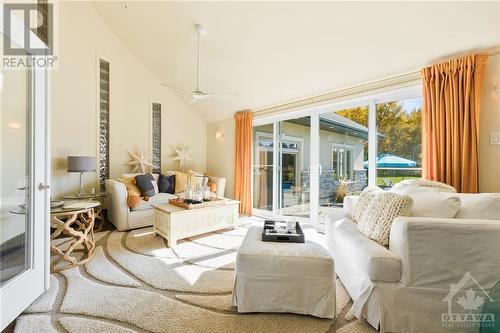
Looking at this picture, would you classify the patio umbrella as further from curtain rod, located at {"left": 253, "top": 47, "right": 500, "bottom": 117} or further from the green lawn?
curtain rod, located at {"left": 253, "top": 47, "right": 500, "bottom": 117}

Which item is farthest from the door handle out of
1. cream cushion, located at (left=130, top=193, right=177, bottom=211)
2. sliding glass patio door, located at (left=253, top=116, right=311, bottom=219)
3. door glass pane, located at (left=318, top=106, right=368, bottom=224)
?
sliding glass patio door, located at (left=253, top=116, right=311, bottom=219)

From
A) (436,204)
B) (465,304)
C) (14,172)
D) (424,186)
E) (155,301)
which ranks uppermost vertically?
(14,172)

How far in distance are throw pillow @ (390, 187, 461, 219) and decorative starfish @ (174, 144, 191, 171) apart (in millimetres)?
4527

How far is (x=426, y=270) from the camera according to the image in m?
1.40

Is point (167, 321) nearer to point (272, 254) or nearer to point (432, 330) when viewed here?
point (272, 254)

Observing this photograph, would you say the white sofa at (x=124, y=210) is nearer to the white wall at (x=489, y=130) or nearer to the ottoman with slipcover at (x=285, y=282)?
the ottoman with slipcover at (x=285, y=282)

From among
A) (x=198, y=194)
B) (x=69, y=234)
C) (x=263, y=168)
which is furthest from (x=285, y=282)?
(x=263, y=168)

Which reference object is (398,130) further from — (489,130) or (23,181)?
(23,181)

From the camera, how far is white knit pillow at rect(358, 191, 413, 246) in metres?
1.68

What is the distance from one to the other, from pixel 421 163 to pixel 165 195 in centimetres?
387

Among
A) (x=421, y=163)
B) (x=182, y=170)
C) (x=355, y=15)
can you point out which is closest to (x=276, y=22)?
(x=355, y=15)

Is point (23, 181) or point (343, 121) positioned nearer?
point (23, 181)

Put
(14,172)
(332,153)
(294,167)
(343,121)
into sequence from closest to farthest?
(14,172), (343,121), (332,153), (294,167)

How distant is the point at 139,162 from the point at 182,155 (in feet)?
3.19
